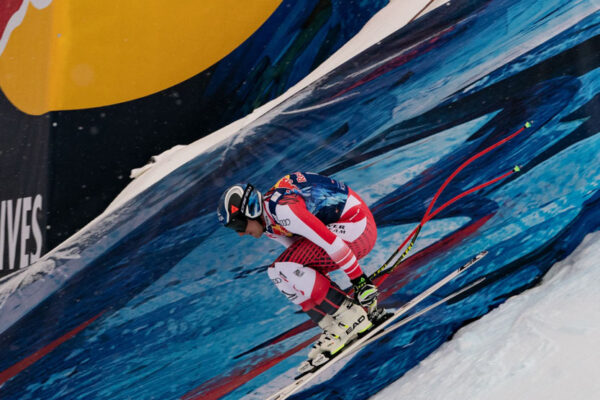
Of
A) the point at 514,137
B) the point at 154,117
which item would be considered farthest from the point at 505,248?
the point at 154,117

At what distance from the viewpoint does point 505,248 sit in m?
3.59

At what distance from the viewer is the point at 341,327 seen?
271cm

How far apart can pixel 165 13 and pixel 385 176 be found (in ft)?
7.51

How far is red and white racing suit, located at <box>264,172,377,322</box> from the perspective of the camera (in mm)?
2521

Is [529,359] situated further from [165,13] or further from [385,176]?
[165,13]

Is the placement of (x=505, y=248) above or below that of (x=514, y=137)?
below

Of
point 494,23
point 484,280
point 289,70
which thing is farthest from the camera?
point 289,70

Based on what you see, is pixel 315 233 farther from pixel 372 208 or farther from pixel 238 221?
pixel 372 208

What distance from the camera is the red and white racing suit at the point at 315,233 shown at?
2.52 meters

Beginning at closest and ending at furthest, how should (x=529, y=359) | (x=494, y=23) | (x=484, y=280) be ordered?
(x=529, y=359), (x=484, y=280), (x=494, y=23)

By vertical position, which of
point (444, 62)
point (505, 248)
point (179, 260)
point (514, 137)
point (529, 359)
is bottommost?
point (529, 359)

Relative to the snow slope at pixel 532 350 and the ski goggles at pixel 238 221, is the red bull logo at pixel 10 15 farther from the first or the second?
the snow slope at pixel 532 350

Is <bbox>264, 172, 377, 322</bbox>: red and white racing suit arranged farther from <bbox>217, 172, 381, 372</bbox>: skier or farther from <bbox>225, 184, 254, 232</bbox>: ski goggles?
<bbox>225, 184, 254, 232</bbox>: ski goggles

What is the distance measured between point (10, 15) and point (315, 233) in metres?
3.63
